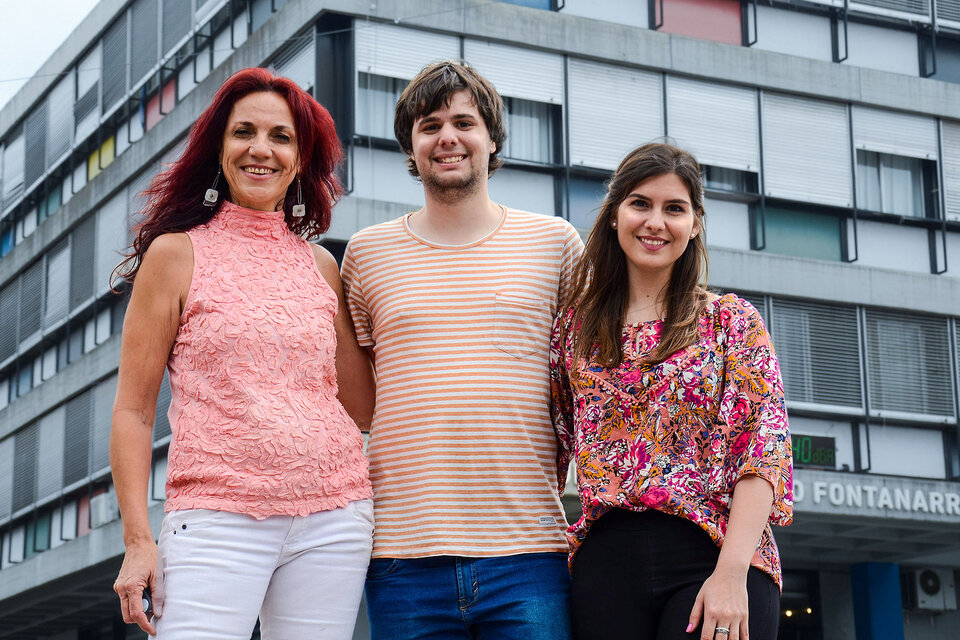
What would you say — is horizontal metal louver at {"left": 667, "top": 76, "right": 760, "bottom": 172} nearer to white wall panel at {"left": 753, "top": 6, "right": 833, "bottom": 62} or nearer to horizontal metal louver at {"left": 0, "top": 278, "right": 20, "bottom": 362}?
white wall panel at {"left": 753, "top": 6, "right": 833, "bottom": 62}

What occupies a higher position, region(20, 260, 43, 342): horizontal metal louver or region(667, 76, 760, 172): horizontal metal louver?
region(667, 76, 760, 172): horizontal metal louver

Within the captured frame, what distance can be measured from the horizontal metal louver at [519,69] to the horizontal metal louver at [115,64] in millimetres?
7561

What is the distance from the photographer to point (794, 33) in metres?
19.5

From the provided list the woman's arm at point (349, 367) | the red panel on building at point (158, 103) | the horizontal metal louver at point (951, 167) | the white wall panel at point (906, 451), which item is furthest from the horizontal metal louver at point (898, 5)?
the woman's arm at point (349, 367)

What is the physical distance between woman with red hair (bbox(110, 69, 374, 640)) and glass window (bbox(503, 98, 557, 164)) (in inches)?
516

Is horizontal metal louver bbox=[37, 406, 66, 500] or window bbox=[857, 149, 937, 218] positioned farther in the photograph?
horizontal metal louver bbox=[37, 406, 66, 500]

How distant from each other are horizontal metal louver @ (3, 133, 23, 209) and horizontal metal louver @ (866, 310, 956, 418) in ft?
53.5

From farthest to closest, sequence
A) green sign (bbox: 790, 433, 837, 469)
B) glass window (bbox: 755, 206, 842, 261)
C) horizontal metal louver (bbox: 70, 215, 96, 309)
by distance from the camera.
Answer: horizontal metal louver (bbox: 70, 215, 96, 309) < glass window (bbox: 755, 206, 842, 261) < green sign (bbox: 790, 433, 837, 469)

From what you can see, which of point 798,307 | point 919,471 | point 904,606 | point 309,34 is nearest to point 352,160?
point 309,34

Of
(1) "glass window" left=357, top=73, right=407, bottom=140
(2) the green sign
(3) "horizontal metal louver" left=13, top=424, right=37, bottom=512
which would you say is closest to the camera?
(1) "glass window" left=357, top=73, right=407, bottom=140

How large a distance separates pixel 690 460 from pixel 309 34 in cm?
1359

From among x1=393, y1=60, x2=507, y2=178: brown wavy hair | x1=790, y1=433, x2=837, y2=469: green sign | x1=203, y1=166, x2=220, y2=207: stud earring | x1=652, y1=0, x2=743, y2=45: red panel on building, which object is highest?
x1=652, y1=0, x2=743, y2=45: red panel on building

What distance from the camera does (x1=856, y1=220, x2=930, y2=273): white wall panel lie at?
19406 mm

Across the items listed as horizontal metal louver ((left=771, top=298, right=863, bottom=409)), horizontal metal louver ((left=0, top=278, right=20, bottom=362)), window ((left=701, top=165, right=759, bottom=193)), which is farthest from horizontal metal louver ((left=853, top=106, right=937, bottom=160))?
horizontal metal louver ((left=0, top=278, right=20, bottom=362))
